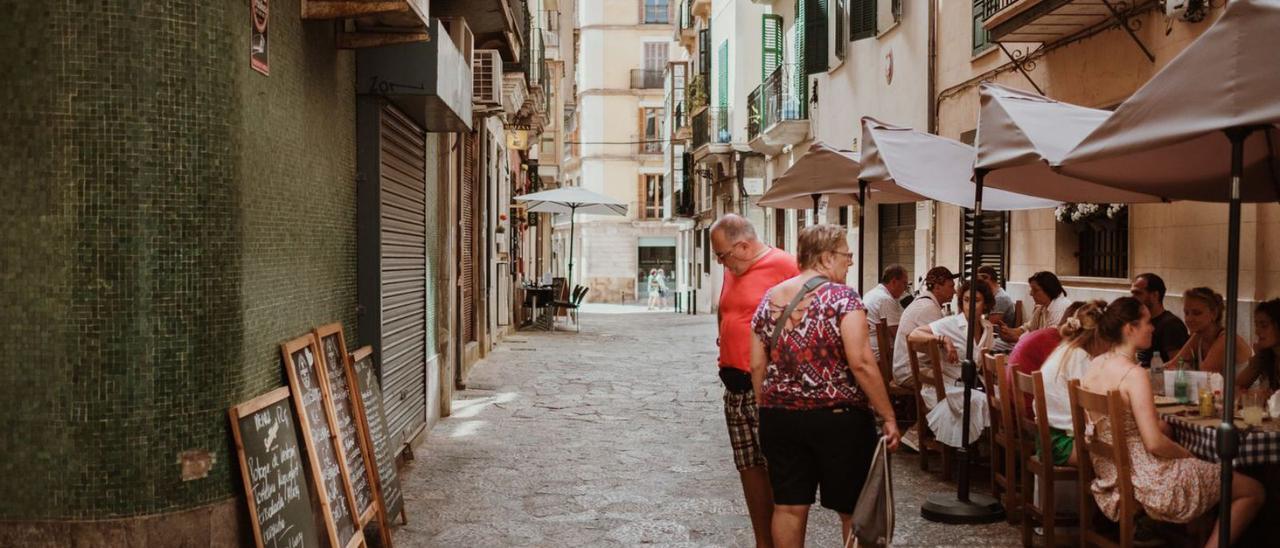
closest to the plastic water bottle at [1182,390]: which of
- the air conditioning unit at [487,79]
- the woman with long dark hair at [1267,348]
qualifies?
the woman with long dark hair at [1267,348]

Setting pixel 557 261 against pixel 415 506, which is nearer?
pixel 415 506

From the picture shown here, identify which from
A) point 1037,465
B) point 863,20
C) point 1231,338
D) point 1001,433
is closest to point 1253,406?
point 1037,465

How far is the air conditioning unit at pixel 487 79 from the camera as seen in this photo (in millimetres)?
14125

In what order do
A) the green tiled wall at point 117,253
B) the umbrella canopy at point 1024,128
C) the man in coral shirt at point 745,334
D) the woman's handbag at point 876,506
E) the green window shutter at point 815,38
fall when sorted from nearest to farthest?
the green tiled wall at point 117,253, the woman's handbag at point 876,506, the man in coral shirt at point 745,334, the umbrella canopy at point 1024,128, the green window shutter at point 815,38

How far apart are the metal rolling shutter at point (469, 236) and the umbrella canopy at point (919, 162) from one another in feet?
26.5

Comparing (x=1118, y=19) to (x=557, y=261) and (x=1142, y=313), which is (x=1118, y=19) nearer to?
(x=1142, y=313)

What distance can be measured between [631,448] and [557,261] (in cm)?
4138

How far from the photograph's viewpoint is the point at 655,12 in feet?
176

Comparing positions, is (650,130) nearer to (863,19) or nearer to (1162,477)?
(863,19)

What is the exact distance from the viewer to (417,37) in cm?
708

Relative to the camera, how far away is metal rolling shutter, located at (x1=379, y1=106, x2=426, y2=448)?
27.0 ft

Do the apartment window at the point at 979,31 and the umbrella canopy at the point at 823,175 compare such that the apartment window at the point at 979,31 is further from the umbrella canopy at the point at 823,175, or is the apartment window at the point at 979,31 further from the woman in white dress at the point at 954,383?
the woman in white dress at the point at 954,383

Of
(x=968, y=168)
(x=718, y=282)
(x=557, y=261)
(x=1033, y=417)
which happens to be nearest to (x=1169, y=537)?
(x=1033, y=417)

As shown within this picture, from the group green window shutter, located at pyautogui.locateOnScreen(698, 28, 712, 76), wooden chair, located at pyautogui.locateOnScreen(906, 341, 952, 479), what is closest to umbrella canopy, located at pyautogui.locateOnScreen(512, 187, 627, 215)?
green window shutter, located at pyautogui.locateOnScreen(698, 28, 712, 76)
